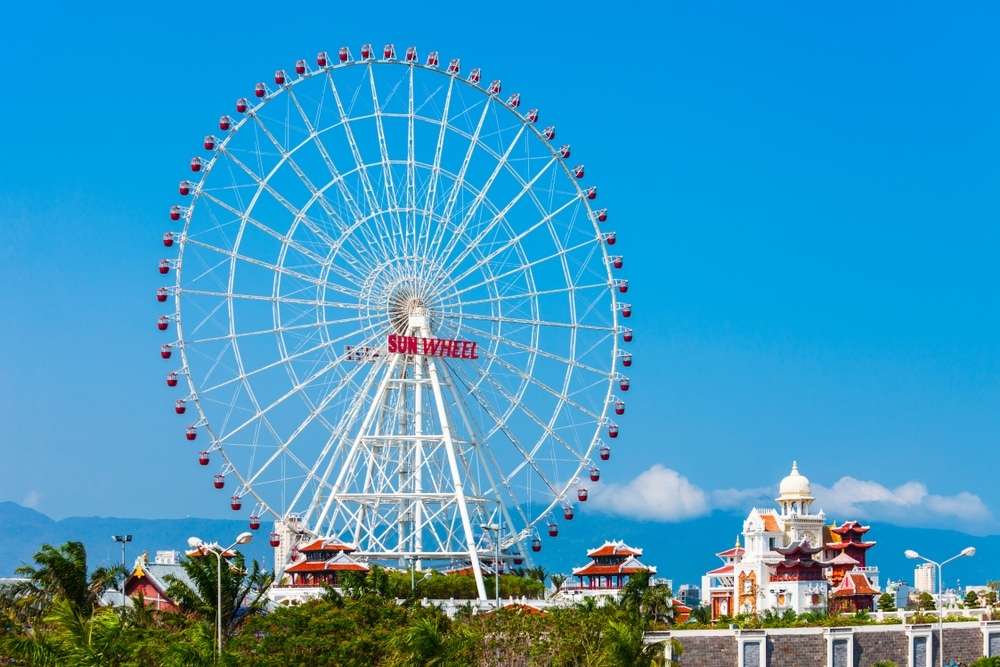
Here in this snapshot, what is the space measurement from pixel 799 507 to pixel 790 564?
15.2 meters

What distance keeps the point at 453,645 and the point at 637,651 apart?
20.6 feet

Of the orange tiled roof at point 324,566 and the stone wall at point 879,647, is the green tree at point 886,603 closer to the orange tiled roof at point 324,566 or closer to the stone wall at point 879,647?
the stone wall at point 879,647

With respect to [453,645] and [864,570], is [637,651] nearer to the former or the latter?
[453,645]

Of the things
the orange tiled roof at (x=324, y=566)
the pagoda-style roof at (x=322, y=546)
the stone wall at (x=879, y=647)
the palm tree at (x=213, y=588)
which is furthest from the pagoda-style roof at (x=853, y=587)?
the palm tree at (x=213, y=588)

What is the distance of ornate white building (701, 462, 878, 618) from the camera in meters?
101

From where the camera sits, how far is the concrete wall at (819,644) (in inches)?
2790

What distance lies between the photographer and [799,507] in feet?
381

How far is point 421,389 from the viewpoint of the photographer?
93.4 metres

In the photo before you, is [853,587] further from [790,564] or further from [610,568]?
[610,568]

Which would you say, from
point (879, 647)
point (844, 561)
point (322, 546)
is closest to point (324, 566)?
point (322, 546)

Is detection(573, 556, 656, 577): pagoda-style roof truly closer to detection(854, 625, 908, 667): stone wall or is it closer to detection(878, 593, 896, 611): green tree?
detection(878, 593, 896, 611): green tree

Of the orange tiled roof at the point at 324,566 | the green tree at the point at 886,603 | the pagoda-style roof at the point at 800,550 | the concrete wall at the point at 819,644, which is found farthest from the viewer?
the pagoda-style roof at the point at 800,550

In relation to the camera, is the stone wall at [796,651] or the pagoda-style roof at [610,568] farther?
the pagoda-style roof at [610,568]

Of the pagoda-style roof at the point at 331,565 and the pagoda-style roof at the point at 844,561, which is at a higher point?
Answer: the pagoda-style roof at the point at 844,561
